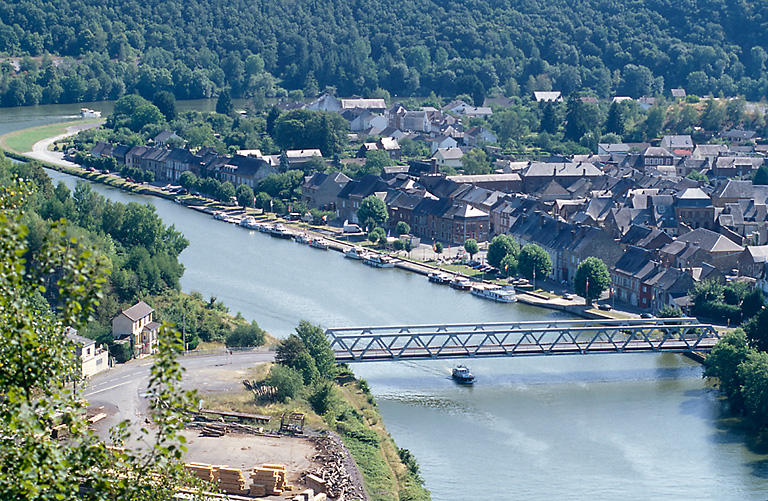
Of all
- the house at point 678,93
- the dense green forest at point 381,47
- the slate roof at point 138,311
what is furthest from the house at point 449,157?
the slate roof at point 138,311

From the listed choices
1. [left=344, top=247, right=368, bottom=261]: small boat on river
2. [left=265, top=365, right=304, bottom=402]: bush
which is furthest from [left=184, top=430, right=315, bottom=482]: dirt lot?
[left=344, top=247, right=368, bottom=261]: small boat on river

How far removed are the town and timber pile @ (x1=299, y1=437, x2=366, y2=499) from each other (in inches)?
407

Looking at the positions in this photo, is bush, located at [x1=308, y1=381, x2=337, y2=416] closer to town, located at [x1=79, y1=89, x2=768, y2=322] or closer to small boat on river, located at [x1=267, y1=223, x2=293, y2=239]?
town, located at [x1=79, y1=89, x2=768, y2=322]

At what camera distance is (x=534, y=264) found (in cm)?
2661

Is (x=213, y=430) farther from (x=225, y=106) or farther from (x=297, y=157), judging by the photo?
(x=225, y=106)

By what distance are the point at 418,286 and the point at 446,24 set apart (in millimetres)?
44180

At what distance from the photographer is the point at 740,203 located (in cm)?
3070

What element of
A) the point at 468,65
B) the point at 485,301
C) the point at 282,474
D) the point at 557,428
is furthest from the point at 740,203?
the point at 468,65

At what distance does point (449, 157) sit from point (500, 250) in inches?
520

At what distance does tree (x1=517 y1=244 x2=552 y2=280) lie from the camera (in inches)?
1049

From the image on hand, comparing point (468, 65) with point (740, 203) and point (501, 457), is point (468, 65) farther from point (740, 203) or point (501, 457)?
point (501, 457)

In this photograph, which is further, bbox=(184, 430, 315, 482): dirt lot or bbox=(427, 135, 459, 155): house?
bbox=(427, 135, 459, 155): house

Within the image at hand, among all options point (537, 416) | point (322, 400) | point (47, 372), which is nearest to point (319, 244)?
point (537, 416)

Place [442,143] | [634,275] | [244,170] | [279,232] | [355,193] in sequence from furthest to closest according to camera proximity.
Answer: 1. [442,143]
2. [244,170]
3. [355,193]
4. [279,232]
5. [634,275]
